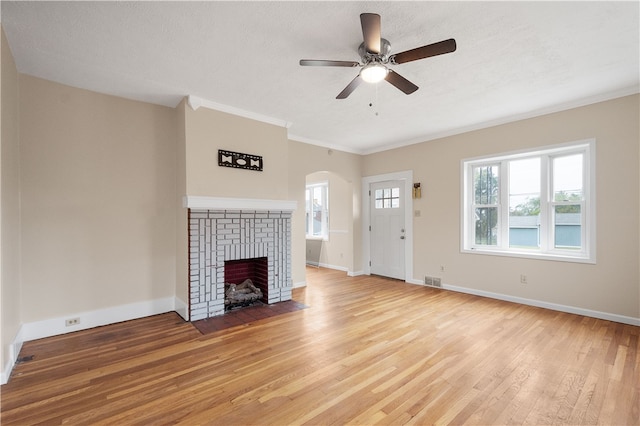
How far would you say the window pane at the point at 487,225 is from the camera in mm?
4555

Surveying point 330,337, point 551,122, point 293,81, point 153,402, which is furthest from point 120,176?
point 551,122

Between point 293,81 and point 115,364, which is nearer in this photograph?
point 115,364

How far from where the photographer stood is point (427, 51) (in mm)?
2057

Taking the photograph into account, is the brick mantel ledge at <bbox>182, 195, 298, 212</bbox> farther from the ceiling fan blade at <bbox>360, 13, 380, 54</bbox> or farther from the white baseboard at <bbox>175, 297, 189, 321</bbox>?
the ceiling fan blade at <bbox>360, 13, 380, 54</bbox>

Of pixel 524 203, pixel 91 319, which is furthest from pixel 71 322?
pixel 524 203

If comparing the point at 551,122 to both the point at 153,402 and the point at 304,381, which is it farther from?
the point at 153,402

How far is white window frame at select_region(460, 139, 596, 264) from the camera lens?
3600 mm

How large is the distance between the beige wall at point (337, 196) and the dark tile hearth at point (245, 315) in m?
1.06

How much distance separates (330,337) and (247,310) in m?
1.38

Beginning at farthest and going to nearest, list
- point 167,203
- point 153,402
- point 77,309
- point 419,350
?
point 167,203 → point 77,309 → point 419,350 → point 153,402

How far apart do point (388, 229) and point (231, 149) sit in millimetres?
3478

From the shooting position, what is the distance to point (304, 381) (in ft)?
7.28

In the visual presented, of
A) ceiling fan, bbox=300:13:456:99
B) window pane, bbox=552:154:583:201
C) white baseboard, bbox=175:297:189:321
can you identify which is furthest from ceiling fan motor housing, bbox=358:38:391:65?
white baseboard, bbox=175:297:189:321

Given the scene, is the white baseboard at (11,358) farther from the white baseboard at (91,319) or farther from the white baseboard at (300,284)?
the white baseboard at (300,284)
